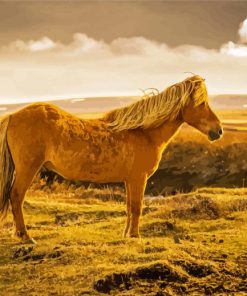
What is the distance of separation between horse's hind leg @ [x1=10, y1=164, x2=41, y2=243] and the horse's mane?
1.31 m

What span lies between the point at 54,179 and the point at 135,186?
34.0 ft

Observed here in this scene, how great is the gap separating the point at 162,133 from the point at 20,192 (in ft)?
7.07

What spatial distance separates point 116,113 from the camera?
8.25 metres

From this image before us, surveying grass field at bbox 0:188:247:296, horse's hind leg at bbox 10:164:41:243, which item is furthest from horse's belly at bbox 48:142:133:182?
grass field at bbox 0:188:247:296

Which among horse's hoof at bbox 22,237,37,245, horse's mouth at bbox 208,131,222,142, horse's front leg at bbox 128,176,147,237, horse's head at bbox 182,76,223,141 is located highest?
horse's head at bbox 182,76,223,141

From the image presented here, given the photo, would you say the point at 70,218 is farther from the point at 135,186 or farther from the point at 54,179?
the point at 54,179

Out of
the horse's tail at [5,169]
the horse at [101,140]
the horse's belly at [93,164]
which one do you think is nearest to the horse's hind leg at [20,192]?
the horse at [101,140]

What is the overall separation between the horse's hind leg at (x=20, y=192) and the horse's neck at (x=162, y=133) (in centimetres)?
167

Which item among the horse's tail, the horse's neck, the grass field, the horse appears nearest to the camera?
the grass field

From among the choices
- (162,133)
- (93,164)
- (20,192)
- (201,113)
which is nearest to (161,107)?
(162,133)

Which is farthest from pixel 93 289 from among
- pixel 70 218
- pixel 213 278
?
pixel 70 218

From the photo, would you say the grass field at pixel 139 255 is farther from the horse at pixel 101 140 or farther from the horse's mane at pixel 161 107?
the horse's mane at pixel 161 107

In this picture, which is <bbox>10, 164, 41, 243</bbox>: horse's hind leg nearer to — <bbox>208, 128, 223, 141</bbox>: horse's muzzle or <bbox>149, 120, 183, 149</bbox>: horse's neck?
<bbox>149, 120, 183, 149</bbox>: horse's neck

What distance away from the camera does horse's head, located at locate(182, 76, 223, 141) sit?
7.96 metres
